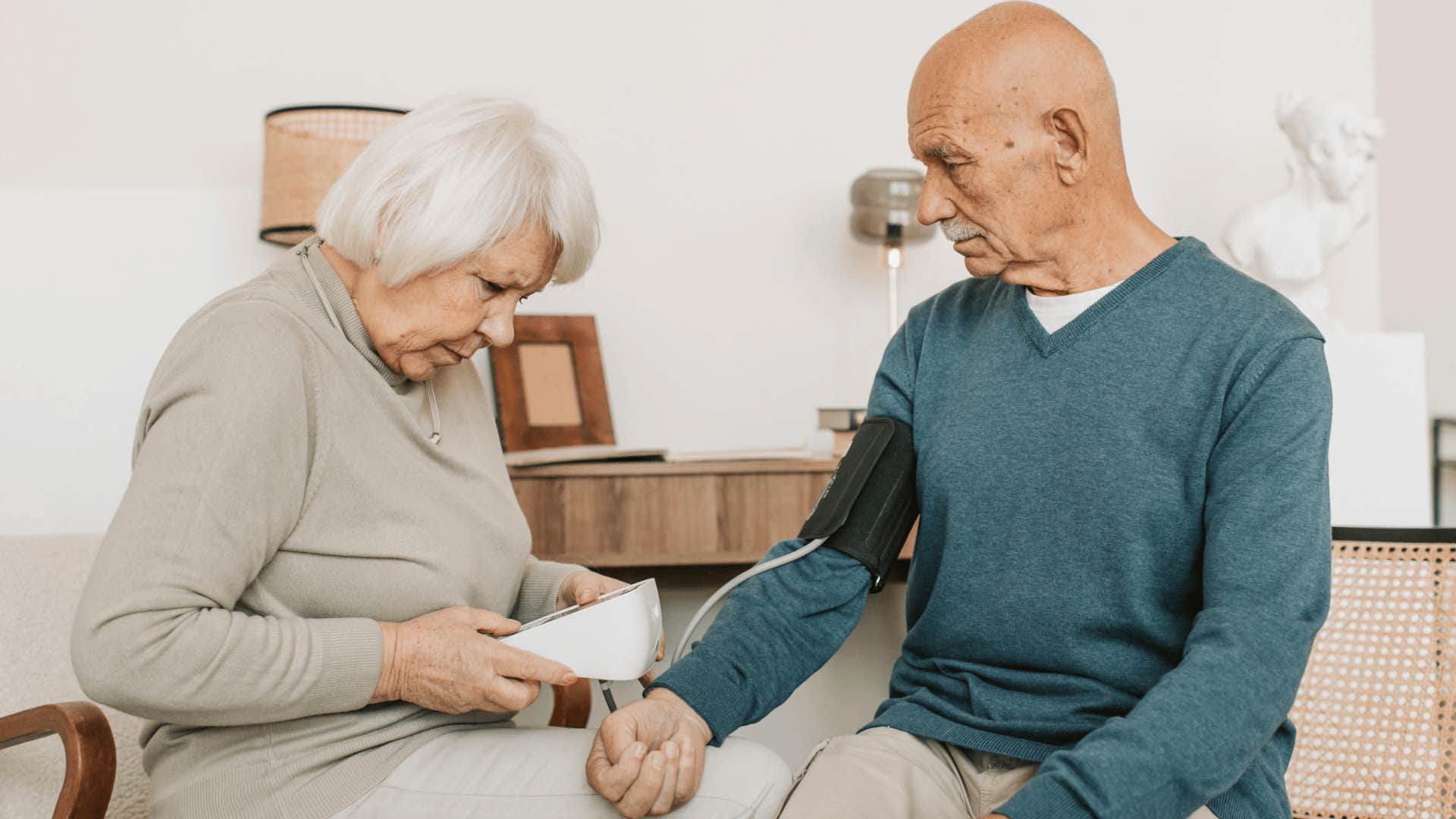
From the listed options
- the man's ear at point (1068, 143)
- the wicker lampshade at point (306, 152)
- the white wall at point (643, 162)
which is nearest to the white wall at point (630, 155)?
the white wall at point (643, 162)

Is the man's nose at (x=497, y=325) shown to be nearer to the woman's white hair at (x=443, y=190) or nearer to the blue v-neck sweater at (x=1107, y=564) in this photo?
the woman's white hair at (x=443, y=190)

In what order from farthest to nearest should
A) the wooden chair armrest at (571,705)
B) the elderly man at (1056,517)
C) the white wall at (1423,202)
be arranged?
1. the white wall at (1423,202)
2. the wooden chair armrest at (571,705)
3. the elderly man at (1056,517)

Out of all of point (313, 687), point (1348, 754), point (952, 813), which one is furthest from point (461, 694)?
point (1348, 754)

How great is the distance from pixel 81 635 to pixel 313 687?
0.64 ft

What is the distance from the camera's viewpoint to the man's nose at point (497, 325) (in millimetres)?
1259

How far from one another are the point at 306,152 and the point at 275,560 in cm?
120

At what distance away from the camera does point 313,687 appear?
103 cm

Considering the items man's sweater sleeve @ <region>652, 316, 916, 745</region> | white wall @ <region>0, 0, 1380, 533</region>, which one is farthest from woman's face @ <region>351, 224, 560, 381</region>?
white wall @ <region>0, 0, 1380, 533</region>

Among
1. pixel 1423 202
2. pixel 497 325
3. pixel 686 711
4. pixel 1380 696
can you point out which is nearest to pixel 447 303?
pixel 497 325

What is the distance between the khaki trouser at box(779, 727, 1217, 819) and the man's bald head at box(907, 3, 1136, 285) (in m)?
0.51

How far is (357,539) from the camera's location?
3.68 ft

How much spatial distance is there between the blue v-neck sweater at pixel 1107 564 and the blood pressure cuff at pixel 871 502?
2 centimetres

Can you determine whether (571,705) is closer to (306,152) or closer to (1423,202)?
(306,152)

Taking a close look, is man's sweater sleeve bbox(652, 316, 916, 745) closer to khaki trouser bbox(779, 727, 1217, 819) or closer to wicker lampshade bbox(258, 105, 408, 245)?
khaki trouser bbox(779, 727, 1217, 819)
